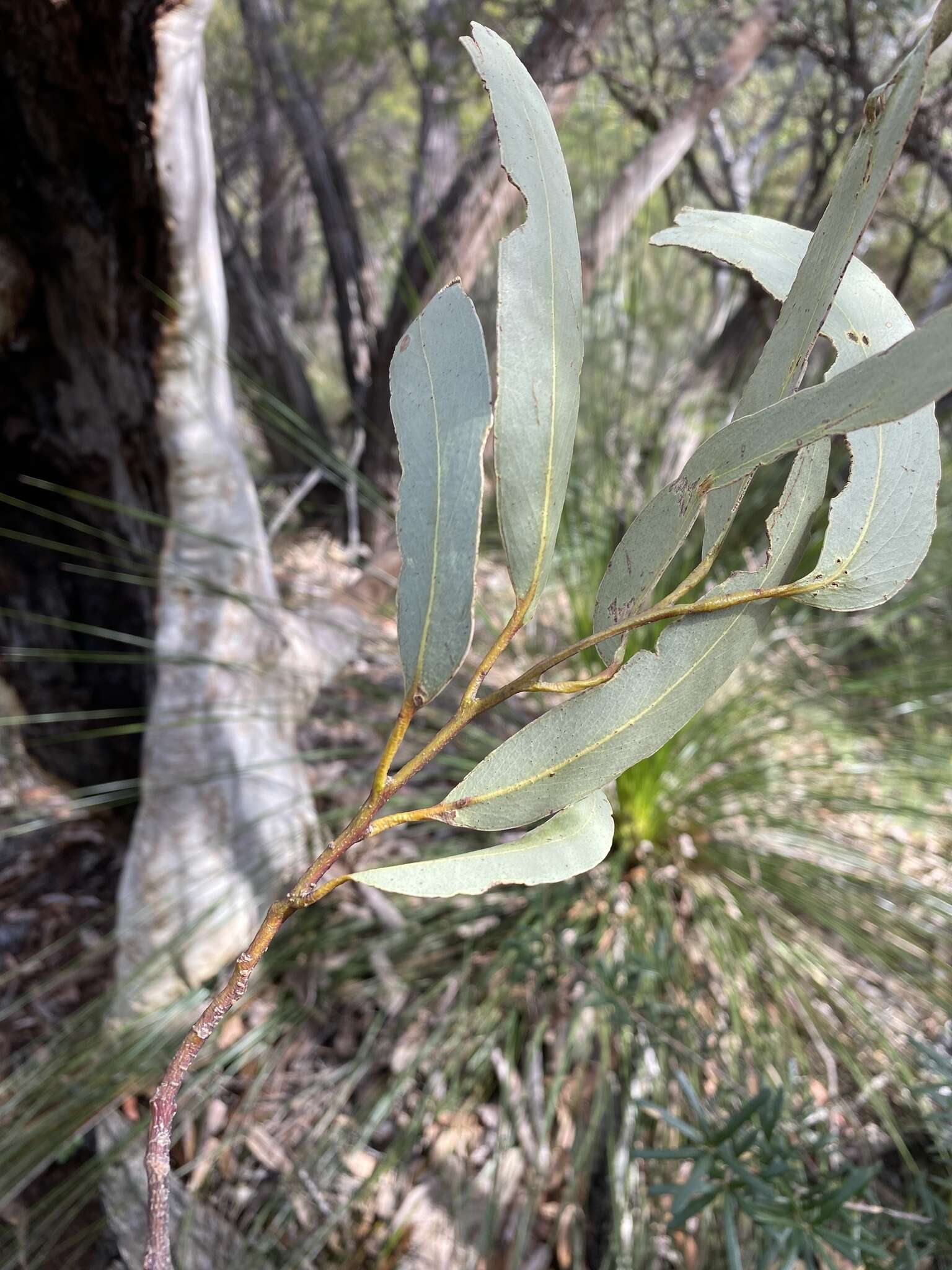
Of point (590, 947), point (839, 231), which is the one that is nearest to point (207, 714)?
point (590, 947)

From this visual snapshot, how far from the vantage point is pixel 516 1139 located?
113 centimetres

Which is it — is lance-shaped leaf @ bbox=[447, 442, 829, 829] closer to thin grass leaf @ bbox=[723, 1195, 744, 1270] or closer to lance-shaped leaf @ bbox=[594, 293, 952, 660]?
lance-shaped leaf @ bbox=[594, 293, 952, 660]

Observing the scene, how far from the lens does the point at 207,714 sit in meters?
1.24

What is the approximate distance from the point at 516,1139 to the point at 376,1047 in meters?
0.24

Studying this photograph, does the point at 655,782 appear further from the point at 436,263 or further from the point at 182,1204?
the point at 436,263

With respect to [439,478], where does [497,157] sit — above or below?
above

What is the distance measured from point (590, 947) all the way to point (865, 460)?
1100 millimetres

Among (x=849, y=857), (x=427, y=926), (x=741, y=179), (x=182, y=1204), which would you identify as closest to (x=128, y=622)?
(x=427, y=926)

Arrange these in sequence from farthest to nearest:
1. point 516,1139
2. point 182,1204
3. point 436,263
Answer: point 436,263, point 516,1139, point 182,1204

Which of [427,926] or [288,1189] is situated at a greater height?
[427,926]

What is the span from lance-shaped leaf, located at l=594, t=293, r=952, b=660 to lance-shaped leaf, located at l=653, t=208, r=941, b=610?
0.5 inches

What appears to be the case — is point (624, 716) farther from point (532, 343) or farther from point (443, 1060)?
point (443, 1060)

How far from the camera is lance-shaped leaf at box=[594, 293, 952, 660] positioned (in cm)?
23

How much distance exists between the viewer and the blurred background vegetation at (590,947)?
978 millimetres
